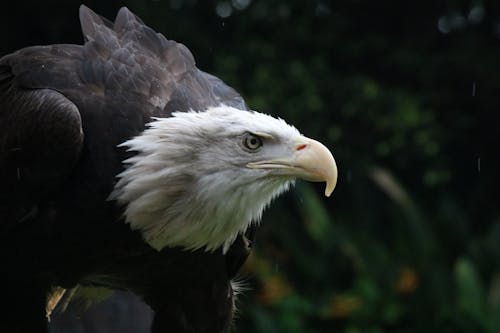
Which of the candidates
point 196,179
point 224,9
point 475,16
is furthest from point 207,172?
point 475,16

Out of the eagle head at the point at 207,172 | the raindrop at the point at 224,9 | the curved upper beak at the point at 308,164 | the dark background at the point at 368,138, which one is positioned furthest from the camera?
the raindrop at the point at 224,9

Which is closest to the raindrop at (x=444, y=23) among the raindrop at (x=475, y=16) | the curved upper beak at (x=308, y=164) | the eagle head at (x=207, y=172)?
the raindrop at (x=475, y=16)

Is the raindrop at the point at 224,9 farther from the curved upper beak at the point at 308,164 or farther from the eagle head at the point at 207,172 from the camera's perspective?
the curved upper beak at the point at 308,164

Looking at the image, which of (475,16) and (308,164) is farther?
(475,16)

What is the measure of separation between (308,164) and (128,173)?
0.78 metres

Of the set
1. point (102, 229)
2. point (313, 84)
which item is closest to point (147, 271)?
point (102, 229)

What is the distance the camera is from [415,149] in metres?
9.62

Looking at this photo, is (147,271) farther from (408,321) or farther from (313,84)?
(313,84)

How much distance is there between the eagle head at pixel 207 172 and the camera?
4.11 metres

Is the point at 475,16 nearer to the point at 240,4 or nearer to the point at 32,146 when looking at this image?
the point at 240,4

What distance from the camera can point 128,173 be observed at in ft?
14.0

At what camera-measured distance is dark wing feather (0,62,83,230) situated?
4312 mm

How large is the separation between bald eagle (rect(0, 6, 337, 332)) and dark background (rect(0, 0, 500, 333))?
3.31 m

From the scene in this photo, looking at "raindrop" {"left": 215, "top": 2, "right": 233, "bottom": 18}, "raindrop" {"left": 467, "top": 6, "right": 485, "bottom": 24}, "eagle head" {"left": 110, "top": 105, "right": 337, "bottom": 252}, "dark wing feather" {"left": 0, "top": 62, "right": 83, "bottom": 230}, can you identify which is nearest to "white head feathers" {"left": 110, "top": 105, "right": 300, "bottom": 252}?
"eagle head" {"left": 110, "top": 105, "right": 337, "bottom": 252}
